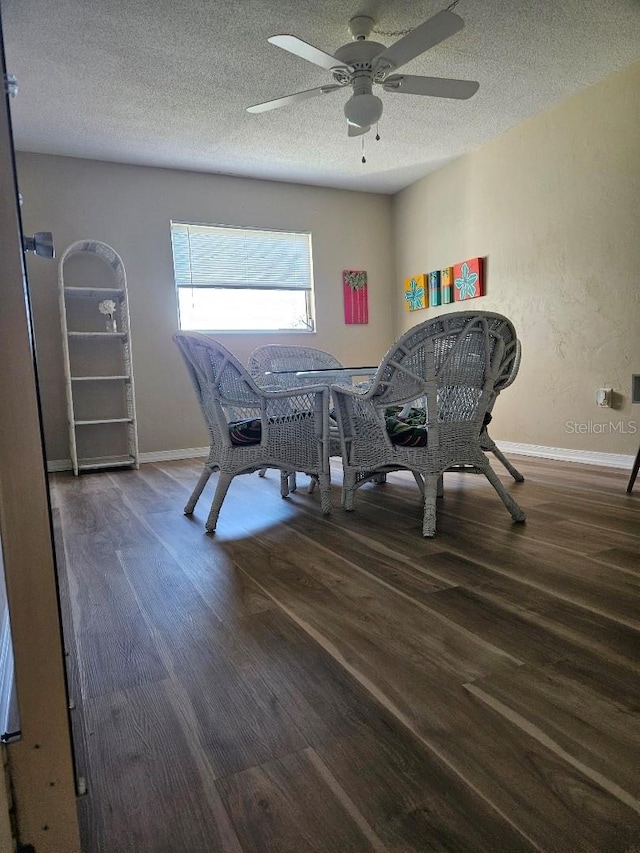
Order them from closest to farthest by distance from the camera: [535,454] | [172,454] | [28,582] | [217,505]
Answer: [28,582], [217,505], [535,454], [172,454]

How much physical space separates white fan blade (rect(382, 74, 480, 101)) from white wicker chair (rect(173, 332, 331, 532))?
1.58m

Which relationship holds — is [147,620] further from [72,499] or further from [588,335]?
[588,335]

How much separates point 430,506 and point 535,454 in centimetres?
235

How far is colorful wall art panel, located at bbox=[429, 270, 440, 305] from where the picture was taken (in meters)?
4.89

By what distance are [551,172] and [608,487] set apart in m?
2.31

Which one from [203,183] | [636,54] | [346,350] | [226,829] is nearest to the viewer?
[226,829]

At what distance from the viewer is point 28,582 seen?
644 mm

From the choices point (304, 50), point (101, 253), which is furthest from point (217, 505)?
point (101, 253)

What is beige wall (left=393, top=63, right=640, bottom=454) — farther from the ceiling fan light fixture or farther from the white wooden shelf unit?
the white wooden shelf unit

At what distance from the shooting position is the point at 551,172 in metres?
3.75

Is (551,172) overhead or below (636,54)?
below

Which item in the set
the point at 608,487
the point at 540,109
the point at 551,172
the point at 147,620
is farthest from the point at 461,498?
the point at 540,109

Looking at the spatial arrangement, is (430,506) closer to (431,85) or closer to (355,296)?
(431,85)

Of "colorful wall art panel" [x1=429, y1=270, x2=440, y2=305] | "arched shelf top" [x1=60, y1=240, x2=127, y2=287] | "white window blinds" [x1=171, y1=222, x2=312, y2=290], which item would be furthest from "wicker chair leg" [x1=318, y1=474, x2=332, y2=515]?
"colorful wall art panel" [x1=429, y1=270, x2=440, y2=305]
